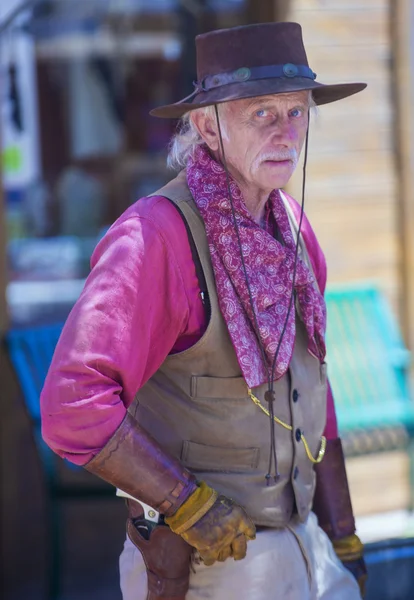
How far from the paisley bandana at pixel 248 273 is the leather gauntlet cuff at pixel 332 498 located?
0.38 metres

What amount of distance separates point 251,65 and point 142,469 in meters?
0.84

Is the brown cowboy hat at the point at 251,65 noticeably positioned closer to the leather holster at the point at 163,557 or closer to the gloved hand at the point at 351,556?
the leather holster at the point at 163,557

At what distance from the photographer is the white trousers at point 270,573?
6.60 ft

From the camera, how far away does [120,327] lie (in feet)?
6.04

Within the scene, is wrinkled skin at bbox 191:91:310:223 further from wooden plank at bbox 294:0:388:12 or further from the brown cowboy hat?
wooden plank at bbox 294:0:388:12

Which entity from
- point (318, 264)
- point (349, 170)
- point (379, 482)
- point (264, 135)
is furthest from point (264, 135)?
point (379, 482)

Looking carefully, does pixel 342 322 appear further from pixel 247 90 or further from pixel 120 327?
pixel 120 327

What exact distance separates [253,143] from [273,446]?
25.0 inches

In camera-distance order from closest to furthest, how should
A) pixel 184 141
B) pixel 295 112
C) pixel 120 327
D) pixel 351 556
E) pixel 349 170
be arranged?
pixel 120 327, pixel 295 112, pixel 184 141, pixel 351 556, pixel 349 170

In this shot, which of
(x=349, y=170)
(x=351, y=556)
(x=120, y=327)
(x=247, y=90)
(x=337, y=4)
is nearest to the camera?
(x=120, y=327)

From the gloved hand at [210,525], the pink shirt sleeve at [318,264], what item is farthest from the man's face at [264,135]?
the gloved hand at [210,525]

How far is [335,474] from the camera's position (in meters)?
2.37

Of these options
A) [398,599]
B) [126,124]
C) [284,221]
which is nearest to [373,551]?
[398,599]

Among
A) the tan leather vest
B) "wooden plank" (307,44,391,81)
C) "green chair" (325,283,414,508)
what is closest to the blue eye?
the tan leather vest
